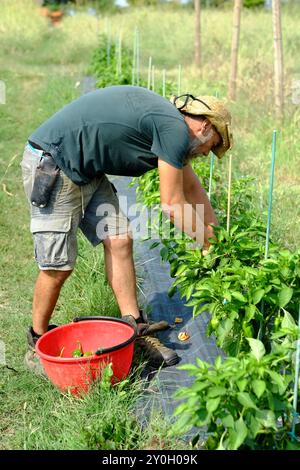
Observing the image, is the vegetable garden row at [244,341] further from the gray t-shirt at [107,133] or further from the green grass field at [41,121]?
the gray t-shirt at [107,133]

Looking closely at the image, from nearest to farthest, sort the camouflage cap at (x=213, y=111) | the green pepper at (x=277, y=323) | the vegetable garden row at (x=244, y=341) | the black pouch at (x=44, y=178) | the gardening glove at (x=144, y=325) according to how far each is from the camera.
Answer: the vegetable garden row at (x=244, y=341), the green pepper at (x=277, y=323), the camouflage cap at (x=213, y=111), the black pouch at (x=44, y=178), the gardening glove at (x=144, y=325)

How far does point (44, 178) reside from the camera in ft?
9.45

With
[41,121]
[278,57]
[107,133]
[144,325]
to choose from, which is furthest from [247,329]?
[41,121]

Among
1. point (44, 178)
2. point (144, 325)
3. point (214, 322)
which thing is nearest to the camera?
point (214, 322)

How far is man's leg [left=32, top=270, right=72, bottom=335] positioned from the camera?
3.01m

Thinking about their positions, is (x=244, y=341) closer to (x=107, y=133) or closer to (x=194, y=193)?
(x=194, y=193)

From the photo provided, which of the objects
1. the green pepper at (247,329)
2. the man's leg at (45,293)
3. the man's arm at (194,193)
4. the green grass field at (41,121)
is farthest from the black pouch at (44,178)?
the green pepper at (247,329)

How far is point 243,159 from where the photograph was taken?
19.5 feet

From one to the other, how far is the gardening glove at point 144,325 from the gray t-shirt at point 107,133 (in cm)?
69

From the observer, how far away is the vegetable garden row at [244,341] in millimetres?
1962

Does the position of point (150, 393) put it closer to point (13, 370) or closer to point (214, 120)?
point (13, 370)

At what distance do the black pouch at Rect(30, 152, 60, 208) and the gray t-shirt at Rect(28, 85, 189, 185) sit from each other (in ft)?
0.10

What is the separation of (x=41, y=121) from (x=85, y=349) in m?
5.67

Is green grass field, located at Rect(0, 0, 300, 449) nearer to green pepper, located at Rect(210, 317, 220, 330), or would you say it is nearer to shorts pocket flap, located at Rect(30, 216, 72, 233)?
green pepper, located at Rect(210, 317, 220, 330)
